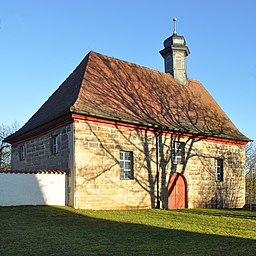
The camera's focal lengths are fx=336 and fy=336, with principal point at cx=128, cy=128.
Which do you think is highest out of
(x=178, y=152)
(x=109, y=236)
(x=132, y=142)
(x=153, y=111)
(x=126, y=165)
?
(x=153, y=111)

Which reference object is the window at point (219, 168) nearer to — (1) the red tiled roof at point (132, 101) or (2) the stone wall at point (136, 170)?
(2) the stone wall at point (136, 170)

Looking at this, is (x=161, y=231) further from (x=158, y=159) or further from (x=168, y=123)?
(x=168, y=123)

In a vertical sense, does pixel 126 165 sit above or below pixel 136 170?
above

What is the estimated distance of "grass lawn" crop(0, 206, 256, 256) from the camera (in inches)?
259

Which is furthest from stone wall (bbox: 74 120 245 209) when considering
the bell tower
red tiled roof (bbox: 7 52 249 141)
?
the bell tower

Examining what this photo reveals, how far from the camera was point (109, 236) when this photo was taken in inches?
319

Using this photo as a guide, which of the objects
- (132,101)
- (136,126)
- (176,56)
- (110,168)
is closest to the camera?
(110,168)

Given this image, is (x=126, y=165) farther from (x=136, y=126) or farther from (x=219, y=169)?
(x=219, y=169)

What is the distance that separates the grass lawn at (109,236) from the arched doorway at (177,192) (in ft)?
20.1

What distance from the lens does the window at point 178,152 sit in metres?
17.7

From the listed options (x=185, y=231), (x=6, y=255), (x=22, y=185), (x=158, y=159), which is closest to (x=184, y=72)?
(x=158, y=159)

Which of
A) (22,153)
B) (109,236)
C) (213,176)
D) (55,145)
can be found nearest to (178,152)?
(213,176)

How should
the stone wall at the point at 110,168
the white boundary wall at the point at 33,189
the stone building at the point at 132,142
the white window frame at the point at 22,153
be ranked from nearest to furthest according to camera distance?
the white boundary wall at the point at 33,189, the stone wall at the point at 110,168, the stone building at the point at 132,142, the white window frame at the point at 22,153

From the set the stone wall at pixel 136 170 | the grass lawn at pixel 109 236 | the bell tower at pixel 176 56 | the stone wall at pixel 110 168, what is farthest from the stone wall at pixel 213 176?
the grass lawn at pixel 109 236
